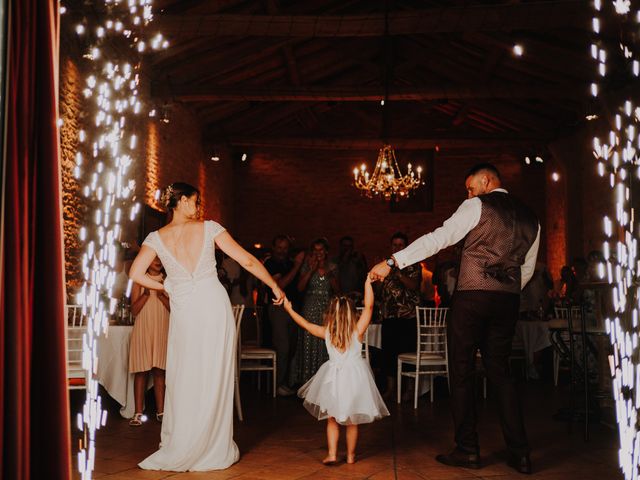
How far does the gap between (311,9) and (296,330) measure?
4997 millimetres

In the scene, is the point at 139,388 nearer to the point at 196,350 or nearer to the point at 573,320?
the point at 196,350

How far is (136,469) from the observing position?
12.0 feet

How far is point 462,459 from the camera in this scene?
378 cm

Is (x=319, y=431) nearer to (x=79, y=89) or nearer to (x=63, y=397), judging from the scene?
(x=63, y=397)

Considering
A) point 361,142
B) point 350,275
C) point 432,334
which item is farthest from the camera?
point 361,142

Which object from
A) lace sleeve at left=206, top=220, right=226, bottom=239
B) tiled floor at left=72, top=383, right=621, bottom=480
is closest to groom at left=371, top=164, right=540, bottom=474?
tiled floor at left=72, top=383, right=621, bottom=480

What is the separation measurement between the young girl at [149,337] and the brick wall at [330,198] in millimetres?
10113

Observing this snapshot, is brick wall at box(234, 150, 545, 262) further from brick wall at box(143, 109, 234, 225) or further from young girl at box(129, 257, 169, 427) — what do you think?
young girl at box(129, 257, 169, 427)

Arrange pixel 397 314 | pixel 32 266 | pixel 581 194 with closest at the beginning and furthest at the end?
pixel 32 266 → pixel 397 314 → pixel 581 194

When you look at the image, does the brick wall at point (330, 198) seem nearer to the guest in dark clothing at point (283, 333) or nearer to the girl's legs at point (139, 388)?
the guest in dark clothing at point (283, 333)

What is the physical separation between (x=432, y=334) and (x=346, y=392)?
248 centimetres

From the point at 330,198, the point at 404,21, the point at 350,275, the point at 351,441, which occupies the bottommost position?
the point at 351,441

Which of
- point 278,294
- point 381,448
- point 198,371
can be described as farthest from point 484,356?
point 198,371

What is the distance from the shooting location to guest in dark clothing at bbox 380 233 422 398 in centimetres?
633
